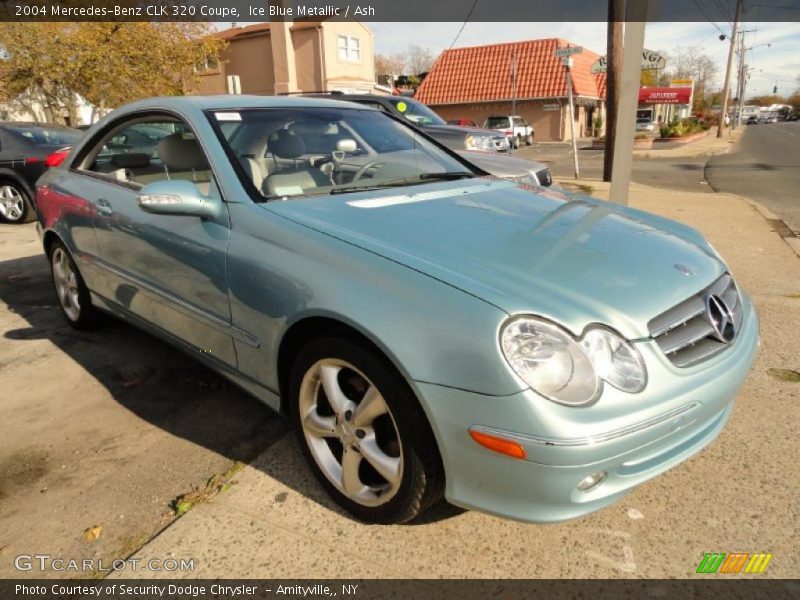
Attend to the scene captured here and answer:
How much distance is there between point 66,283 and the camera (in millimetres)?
4199

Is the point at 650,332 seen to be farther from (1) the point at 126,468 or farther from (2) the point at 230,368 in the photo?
(1) the point at 126,468

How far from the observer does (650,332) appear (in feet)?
6.15

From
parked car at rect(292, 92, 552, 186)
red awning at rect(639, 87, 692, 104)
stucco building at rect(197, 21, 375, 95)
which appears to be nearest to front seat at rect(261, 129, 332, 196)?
parked car at rect(292, 92, 552, 186)

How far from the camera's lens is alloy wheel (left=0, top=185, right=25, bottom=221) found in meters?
8.35

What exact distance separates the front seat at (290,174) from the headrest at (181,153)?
350 mm

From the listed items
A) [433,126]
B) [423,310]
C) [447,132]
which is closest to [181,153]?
[423,310]

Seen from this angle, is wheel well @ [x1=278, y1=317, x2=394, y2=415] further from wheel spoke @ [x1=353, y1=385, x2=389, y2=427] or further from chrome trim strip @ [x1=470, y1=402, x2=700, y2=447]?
chrome trim strip @ [x1=470, y1=402, x2=700, y2=447]

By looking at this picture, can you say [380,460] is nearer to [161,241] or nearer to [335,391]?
[335,391]

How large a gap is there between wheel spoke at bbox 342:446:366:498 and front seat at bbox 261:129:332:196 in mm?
1192

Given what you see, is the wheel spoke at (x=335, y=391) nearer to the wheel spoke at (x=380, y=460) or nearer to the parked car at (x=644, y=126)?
the wheel spoke at (x=380, y=460)

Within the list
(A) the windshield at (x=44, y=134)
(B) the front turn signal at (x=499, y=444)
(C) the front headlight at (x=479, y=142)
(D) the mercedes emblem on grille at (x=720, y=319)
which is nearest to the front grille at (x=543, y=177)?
(C) the front headlight at (x=479, y=142)

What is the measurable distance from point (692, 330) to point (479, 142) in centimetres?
766

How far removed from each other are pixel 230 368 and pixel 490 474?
1.39 meters

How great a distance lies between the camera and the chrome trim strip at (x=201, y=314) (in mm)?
2455
